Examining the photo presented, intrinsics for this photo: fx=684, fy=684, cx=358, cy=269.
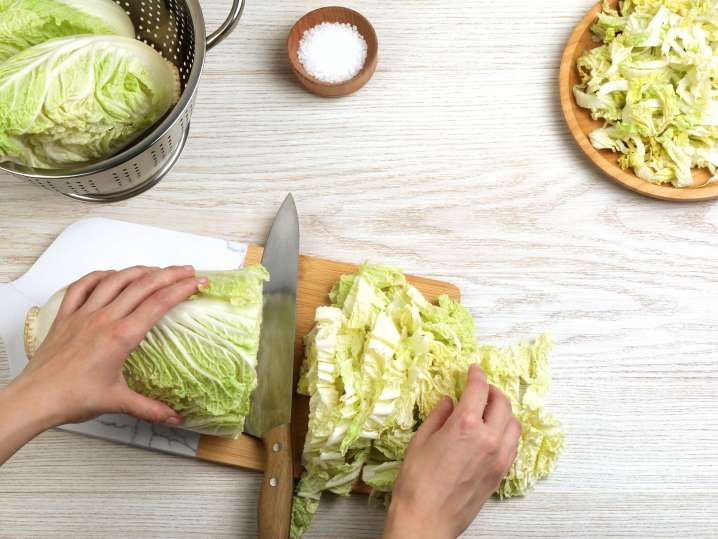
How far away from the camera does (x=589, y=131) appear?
2.10m

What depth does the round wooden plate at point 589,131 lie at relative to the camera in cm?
202

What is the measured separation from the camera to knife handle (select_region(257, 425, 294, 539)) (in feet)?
5.77

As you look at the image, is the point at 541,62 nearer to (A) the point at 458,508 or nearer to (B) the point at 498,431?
(B) the point at 498,431

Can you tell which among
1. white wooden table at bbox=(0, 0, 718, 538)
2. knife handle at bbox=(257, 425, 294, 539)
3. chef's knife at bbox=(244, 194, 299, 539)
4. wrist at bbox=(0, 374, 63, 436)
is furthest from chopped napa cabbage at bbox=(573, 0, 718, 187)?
wrist at bbox=(0, 374, 63, 436)

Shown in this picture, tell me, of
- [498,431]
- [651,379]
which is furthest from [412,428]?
[651,379]

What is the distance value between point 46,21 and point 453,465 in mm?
1573

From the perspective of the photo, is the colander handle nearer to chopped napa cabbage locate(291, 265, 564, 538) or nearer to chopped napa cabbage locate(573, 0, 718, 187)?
chopped napa cabbage locate(291, 265, 564, 538)

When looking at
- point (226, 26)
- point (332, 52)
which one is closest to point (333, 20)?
point (332, 52)

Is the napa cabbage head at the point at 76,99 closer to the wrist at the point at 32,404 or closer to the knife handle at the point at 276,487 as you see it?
the wrist at the point at 32,404

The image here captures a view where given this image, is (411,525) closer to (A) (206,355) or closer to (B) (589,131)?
(A) (206,355)

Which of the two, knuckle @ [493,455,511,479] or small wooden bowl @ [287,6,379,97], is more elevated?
small wooden bowl @ [287,6,379,97]

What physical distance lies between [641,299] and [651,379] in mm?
239

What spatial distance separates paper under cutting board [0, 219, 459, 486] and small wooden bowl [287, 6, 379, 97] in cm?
54

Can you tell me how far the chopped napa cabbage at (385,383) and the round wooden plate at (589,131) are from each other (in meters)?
0.63
